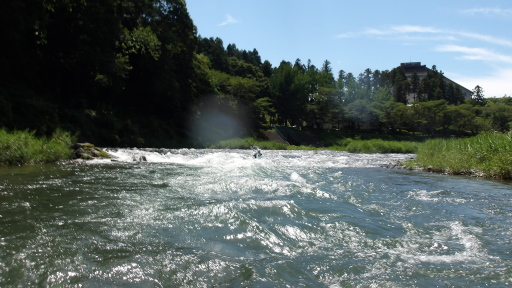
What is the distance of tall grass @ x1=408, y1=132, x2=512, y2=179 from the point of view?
1248 cm

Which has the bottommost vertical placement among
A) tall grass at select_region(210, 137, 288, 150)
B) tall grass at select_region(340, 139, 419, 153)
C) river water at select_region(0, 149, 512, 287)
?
tall grass at select_region(210, 137, 288, 150)

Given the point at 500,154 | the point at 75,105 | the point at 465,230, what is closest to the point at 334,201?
the point at 465,230

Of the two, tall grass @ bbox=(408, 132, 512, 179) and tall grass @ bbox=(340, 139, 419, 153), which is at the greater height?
tall grass @ bbox=(408, 132, 512, 179)

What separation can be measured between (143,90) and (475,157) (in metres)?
27.8

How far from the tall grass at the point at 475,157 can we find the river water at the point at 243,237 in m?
→ 5.17

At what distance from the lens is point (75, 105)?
24.2 metres

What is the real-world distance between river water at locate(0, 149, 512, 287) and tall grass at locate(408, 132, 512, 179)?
5173mm

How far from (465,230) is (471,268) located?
1768 mm

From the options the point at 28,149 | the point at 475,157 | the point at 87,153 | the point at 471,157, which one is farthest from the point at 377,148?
the point at 28,149

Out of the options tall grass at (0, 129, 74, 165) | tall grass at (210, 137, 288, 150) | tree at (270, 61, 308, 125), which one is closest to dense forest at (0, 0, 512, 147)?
tree at (270, 61, 308, 125)

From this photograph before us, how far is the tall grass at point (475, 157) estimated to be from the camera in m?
12.5

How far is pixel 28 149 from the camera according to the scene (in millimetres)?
12047

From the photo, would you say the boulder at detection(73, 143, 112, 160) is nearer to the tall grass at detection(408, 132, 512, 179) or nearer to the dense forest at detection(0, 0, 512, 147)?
the dense forest at detection(0, 0, 512, 147)

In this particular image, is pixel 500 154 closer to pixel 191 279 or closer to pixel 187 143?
pixel 191 279
